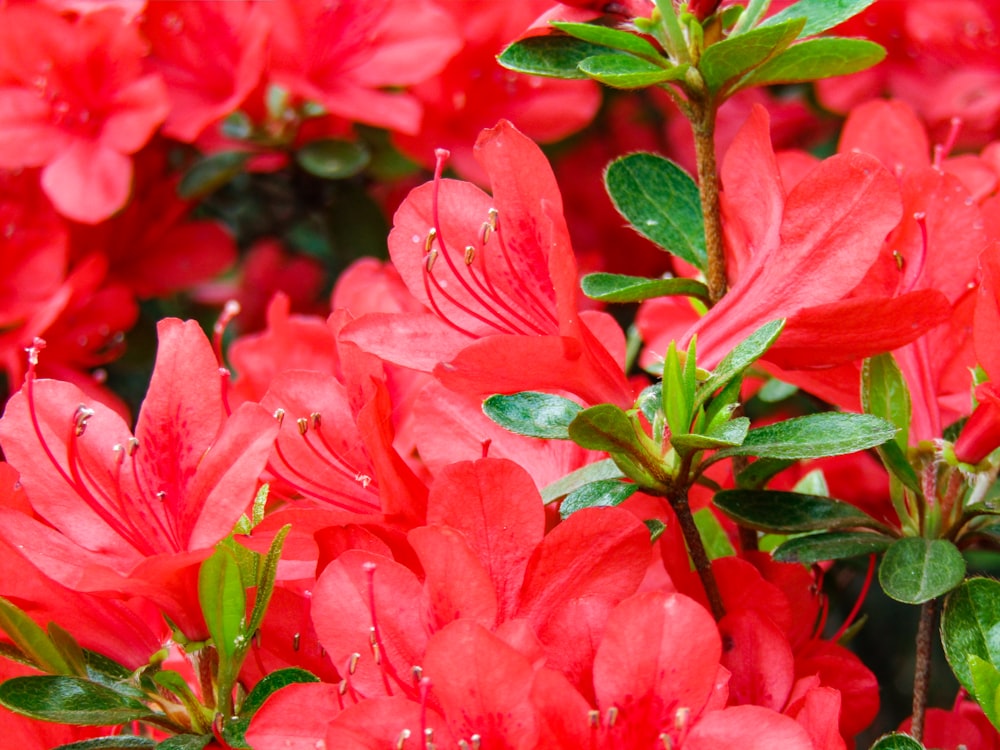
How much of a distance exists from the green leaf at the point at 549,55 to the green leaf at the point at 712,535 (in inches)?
16.6

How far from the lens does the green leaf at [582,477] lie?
36.0 inches

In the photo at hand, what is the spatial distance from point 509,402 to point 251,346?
0.55 metres

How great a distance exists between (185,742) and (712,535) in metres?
0.51

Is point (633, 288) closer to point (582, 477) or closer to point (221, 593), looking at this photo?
point (582, 477)

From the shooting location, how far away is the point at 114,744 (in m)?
0.91

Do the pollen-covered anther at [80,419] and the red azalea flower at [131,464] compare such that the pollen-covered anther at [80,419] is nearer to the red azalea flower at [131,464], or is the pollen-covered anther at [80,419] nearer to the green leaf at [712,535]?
the red azalea flower at [131,464]

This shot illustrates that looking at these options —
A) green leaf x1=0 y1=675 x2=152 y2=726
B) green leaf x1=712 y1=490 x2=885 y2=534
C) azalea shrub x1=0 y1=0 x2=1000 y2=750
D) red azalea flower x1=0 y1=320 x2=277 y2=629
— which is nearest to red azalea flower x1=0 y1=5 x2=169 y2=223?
azalea shrub x1=0 y1=0 x2=1000 y2=750

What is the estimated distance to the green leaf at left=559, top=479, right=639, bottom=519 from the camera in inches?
34.4

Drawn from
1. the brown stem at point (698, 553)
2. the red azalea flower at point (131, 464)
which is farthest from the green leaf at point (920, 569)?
the red azalea flower at point (131, 464)

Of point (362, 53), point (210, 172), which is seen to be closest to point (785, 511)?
point (362, 53)

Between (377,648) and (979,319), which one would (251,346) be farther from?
(979,319)

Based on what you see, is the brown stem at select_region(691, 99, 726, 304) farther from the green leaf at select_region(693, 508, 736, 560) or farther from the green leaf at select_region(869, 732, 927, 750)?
the green leaf at select_region(869, 732, 927, 750)

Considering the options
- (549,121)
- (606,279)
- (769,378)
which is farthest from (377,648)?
(549,121)

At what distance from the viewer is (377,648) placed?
2.65 ft
